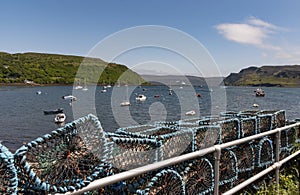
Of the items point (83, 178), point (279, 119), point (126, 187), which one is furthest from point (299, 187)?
point (83, 178)

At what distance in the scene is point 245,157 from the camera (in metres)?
4.07

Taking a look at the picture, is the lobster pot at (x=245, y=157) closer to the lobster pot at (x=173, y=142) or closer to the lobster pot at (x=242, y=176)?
the lobster pot at (x=242, y=176)

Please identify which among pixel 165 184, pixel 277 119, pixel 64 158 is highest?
pixel 64 158

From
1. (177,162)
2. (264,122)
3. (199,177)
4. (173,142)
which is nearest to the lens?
(177,162)

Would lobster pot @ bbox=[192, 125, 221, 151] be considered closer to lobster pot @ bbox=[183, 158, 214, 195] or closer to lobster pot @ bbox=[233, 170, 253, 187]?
lobster pot @ bbox=[183, 158, 214, 195]

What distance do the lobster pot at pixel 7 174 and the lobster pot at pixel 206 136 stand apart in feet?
6.53

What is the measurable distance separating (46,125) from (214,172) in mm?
43968

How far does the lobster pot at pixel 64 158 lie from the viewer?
1808 mm

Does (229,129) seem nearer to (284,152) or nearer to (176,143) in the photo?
(176,143)

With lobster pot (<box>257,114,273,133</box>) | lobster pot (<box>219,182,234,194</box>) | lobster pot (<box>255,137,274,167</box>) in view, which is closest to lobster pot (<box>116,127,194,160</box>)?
lobster pot (<box>219,182,234,194</box>)

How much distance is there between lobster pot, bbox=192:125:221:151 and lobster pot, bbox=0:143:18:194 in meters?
1.99

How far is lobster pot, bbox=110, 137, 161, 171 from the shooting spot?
2426 millimetres

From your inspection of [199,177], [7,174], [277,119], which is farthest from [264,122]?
[7,174]

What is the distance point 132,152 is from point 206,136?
3.88 feet
